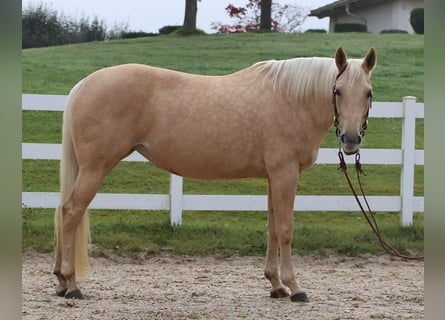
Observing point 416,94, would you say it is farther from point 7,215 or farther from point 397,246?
point 7,215

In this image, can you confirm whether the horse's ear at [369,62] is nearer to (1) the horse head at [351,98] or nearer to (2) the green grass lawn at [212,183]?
(1) the horse head at [351,98]

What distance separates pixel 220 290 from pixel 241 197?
182 cm

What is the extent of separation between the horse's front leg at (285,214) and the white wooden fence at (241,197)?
200 cm

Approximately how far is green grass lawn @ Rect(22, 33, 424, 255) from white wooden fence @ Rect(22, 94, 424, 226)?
224 millimetres

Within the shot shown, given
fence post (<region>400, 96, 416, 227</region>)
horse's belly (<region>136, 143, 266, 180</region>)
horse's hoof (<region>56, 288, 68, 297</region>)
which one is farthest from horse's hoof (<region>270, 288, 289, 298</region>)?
fence post (<region>400, 96, 416, 227</region>)

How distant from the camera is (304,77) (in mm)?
4449

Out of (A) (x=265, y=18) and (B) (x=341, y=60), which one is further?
(A) (x=265, y=18)

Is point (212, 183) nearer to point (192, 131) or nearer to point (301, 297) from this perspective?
point (192, 131)

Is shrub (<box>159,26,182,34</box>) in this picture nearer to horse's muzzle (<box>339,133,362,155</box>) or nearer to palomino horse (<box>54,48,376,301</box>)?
palomino horse (<box>54,48,376,301</box>)

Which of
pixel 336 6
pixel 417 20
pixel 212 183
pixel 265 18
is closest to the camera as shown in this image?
pixel 212 183

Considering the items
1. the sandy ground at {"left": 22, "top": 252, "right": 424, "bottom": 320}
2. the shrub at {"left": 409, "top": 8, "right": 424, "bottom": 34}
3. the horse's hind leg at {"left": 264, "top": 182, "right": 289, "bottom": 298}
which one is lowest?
the sandy ground at {"left": 22, "top": 252, "right": 424, "bottom": 320}

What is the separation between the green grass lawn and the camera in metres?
6.25

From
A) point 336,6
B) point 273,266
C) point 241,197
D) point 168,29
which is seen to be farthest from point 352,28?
point 273,266

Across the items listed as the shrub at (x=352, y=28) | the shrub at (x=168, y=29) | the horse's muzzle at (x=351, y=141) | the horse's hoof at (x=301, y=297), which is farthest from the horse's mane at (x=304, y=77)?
the shrub at (x=352, y=28)
